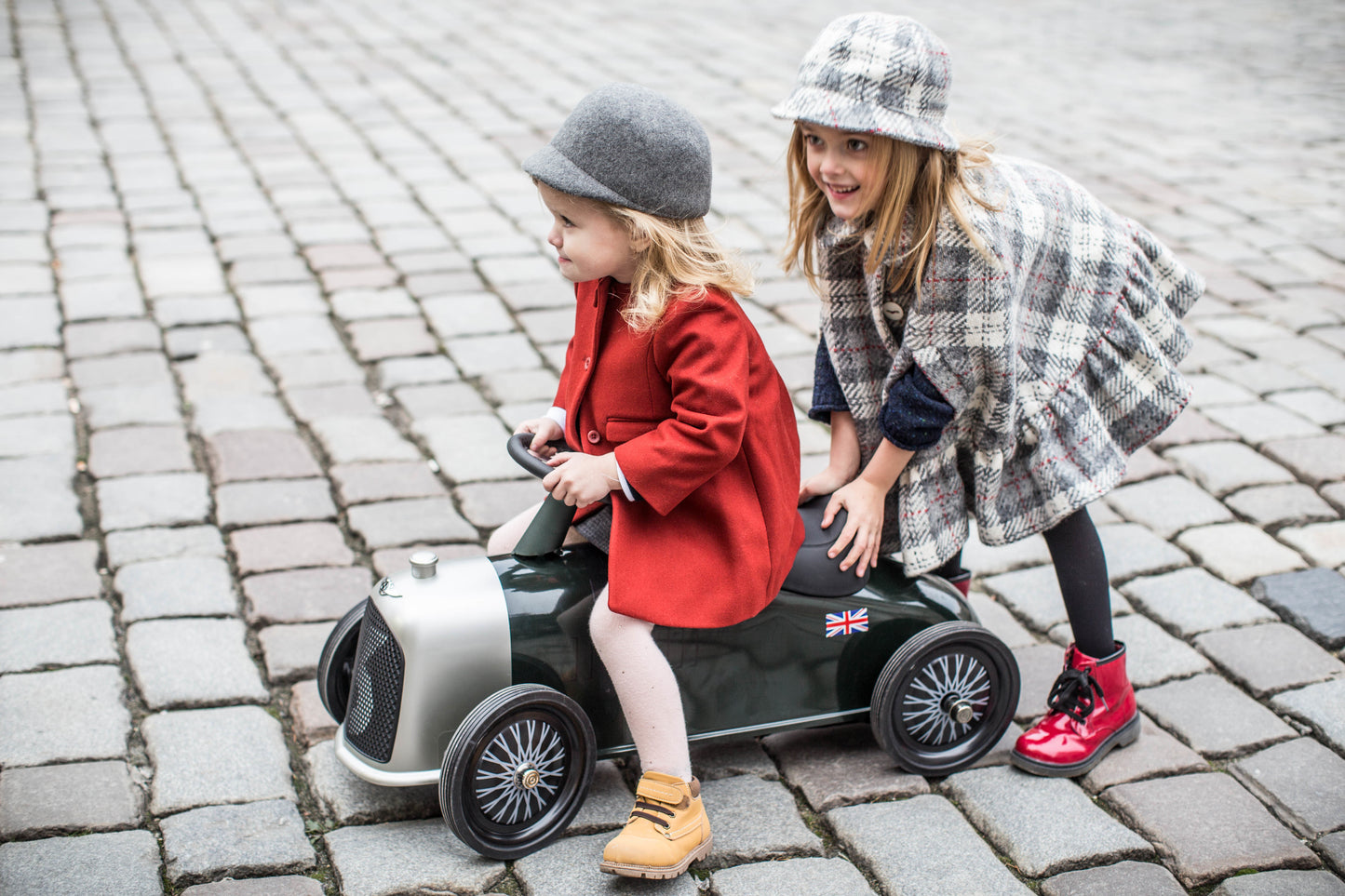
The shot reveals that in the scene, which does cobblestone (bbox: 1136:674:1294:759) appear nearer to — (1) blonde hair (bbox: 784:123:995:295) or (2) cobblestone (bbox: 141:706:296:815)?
(1) blonde hair (bbox: 784:123:995:295)

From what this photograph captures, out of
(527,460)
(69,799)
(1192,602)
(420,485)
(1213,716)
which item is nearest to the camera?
(527,460)

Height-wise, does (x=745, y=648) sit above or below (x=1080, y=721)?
above

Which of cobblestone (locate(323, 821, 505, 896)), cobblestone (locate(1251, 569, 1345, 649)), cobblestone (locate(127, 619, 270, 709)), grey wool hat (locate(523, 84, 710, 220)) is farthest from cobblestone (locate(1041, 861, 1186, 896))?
cobblestone (locate(127, 619, 270, 709))

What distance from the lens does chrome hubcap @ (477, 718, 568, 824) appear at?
7.00 feet

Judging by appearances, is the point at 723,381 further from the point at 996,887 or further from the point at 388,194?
the point at 388,194

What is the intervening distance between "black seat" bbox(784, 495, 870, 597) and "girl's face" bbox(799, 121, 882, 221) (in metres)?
0.60

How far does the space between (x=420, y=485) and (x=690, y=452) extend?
1.55 meters

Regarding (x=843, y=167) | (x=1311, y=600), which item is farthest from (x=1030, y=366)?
(x=1311, y=600)

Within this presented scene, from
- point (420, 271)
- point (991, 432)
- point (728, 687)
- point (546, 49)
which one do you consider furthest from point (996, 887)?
point (546, 49)

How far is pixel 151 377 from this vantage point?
3939 millimetres

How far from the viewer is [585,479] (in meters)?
2.12

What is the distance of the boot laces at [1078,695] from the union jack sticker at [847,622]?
468 mm

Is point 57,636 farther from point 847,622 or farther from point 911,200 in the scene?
point 911,200

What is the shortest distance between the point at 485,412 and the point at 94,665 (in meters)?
1.46
